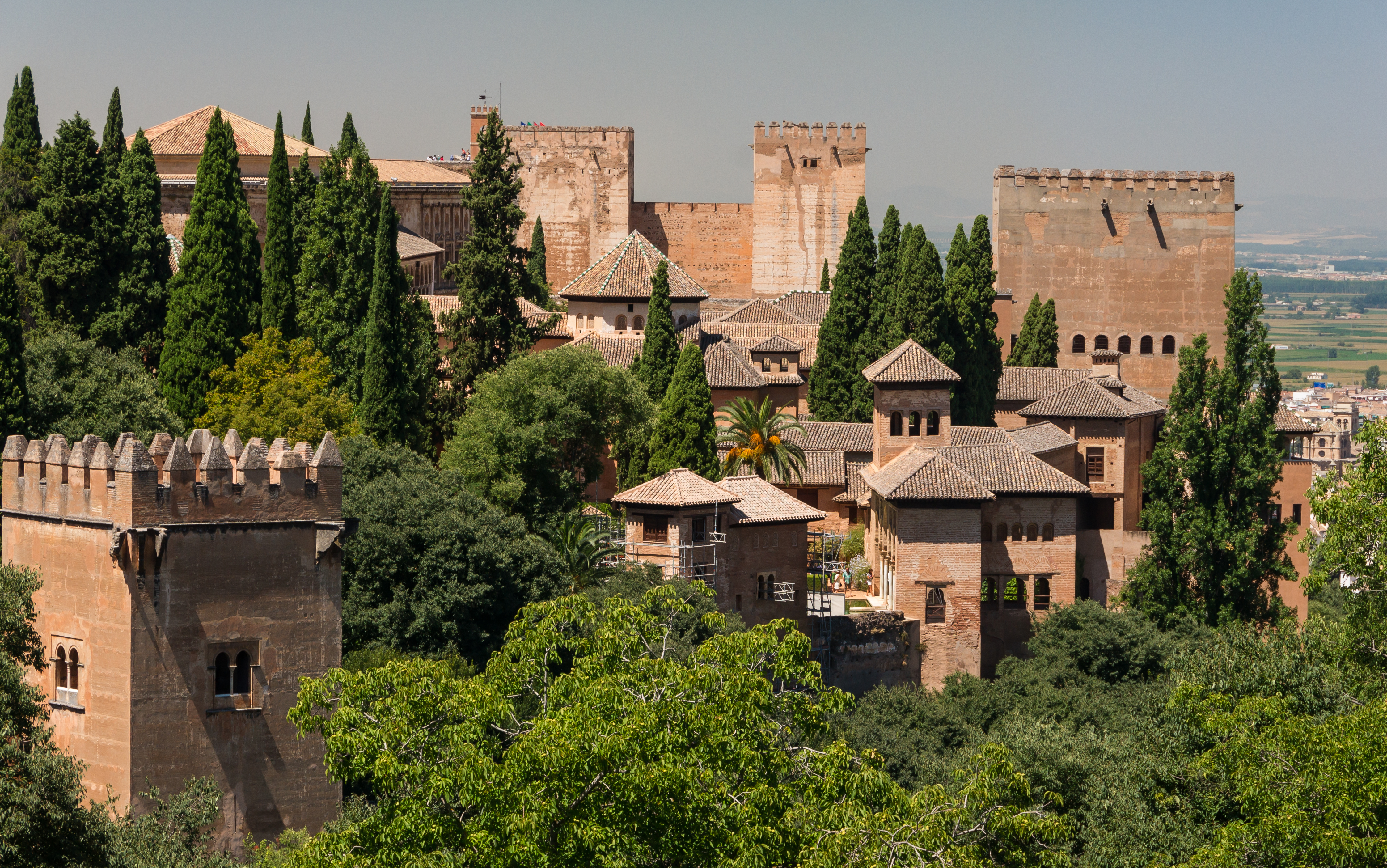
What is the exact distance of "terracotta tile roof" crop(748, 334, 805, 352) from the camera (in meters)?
57.9

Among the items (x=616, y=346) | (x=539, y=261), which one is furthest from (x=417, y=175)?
(x=616, y=346)

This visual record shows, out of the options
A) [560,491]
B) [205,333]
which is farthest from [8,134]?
[560,491]

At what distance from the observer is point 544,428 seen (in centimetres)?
4322

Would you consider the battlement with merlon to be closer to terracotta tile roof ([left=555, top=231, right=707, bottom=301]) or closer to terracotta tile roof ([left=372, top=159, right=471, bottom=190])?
terracotta tile roof ([left=555, top=231, right=707, bottom=301])

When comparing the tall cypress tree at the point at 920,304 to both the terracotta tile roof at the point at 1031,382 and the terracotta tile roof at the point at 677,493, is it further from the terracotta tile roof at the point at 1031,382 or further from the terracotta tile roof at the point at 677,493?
the terracotta tile roof at the point at 677,493

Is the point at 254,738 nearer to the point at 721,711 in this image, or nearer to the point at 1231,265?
the point at 721,711

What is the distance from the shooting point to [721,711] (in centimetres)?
1973

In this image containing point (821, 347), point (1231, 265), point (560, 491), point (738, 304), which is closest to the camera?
point (560, 491)

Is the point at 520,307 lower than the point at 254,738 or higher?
higher

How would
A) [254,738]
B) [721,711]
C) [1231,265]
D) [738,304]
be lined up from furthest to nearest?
[738,304]
[1231,265]
[254,738]
[721,711]

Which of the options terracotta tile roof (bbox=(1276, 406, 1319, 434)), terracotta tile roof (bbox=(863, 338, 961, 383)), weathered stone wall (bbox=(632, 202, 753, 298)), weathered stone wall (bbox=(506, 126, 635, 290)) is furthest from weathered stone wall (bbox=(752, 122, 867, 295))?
terracotta tile roof (bbox=(863, 338, 961, 383))

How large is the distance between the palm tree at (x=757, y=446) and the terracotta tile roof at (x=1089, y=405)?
6576mm

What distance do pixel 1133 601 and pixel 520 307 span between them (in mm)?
19598

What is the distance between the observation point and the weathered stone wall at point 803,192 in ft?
274
